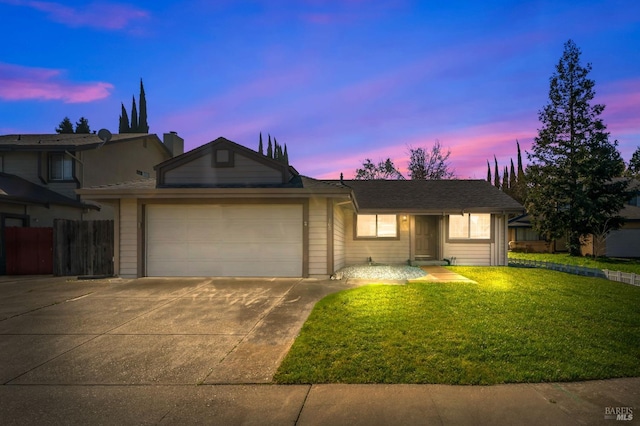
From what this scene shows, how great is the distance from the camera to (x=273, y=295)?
9.30m

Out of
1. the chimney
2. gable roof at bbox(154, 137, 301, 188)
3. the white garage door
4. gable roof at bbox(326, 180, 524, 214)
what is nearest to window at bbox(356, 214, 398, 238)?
gable roof at bbox(326, 180, 524, 214)

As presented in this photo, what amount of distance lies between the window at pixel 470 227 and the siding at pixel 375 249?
233 centimetres

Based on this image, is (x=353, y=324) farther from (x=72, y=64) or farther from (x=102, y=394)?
(x=72, y=64)

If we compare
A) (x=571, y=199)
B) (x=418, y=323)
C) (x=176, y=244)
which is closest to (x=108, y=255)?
(x=176, y=244)

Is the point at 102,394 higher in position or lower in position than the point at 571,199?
lower

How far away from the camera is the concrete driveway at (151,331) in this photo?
4.71 meters

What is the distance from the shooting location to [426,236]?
18.2 meters

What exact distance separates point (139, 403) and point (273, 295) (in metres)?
5.46

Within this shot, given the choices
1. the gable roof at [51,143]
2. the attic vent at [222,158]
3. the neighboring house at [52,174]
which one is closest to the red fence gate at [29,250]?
the neighboring house at [52,174]

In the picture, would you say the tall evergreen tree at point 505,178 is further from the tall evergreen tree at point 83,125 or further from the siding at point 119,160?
the tall evergreen tree at point 83,125

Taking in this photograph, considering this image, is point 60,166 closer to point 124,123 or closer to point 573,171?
point 573,171

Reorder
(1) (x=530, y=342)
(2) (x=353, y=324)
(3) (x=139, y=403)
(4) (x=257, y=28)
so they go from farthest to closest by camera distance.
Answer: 1. (4) (x=257, y=28)
2. (2) (x=353, y=324)
3. (1) (x=530, y=342)
4. (3) (x=139, y=403)

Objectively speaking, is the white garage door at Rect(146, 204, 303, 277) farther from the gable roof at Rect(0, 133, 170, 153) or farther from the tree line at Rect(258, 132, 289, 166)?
the tree line at Rect(258, 132, 289, 166)

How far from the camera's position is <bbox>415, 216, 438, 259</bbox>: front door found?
18.1 metres
